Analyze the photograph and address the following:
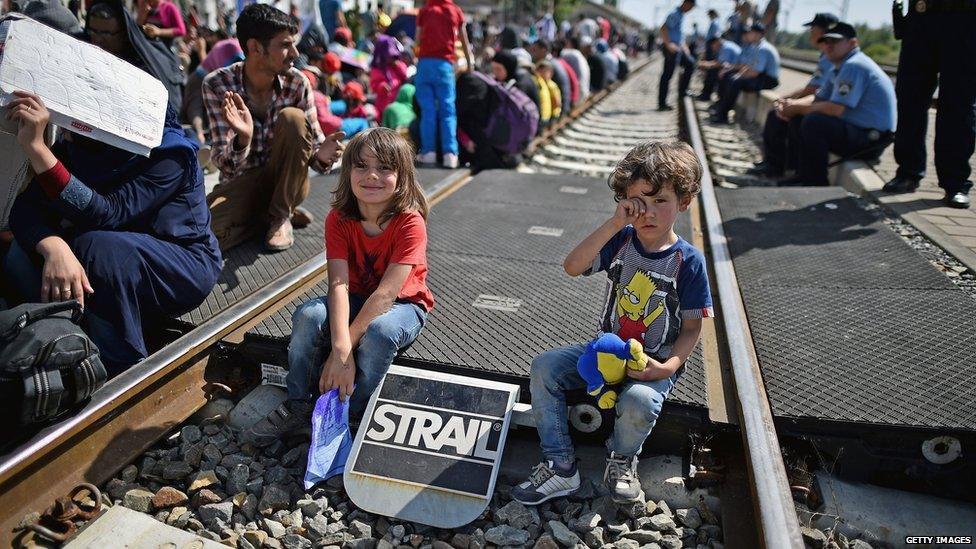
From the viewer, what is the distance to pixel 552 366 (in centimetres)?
247

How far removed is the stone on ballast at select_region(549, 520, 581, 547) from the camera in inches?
86.3

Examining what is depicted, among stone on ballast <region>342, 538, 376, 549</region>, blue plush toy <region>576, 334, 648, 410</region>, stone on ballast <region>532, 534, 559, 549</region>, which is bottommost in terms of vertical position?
stone on ballast <region>342, 538, 376, 549</region>

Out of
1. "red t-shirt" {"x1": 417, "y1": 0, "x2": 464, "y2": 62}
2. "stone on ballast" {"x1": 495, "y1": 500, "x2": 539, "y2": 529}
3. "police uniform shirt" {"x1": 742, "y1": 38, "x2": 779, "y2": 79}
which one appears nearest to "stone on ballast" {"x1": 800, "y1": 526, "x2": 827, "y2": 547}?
"stone on ballast" {"x1": 495, "y1": 500, "x2": 539, "y2": 529}

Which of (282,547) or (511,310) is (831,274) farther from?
(282,547)

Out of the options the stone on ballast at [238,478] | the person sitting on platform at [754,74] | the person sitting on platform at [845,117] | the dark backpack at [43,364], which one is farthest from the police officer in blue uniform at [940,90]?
the person sitting on platform at [754,74]

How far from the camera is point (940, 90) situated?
5.10m

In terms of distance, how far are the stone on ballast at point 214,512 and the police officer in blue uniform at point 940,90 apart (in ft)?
17.1

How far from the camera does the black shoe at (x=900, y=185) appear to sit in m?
5.48

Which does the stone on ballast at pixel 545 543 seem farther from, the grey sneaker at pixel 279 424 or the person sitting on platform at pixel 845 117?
the person sitting on platform at pixel 845 117

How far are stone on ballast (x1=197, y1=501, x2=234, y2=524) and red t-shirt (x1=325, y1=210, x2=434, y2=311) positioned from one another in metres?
1.01

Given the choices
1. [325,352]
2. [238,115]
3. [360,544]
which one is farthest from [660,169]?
[238,115]

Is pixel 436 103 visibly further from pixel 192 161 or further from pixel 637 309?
pixel 637 309

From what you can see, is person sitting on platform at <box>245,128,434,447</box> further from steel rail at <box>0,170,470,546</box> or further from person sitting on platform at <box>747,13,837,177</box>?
person sitting on platform at <box>747,13,837,177</box>

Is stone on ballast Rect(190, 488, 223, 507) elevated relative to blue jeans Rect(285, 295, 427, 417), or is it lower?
lower
